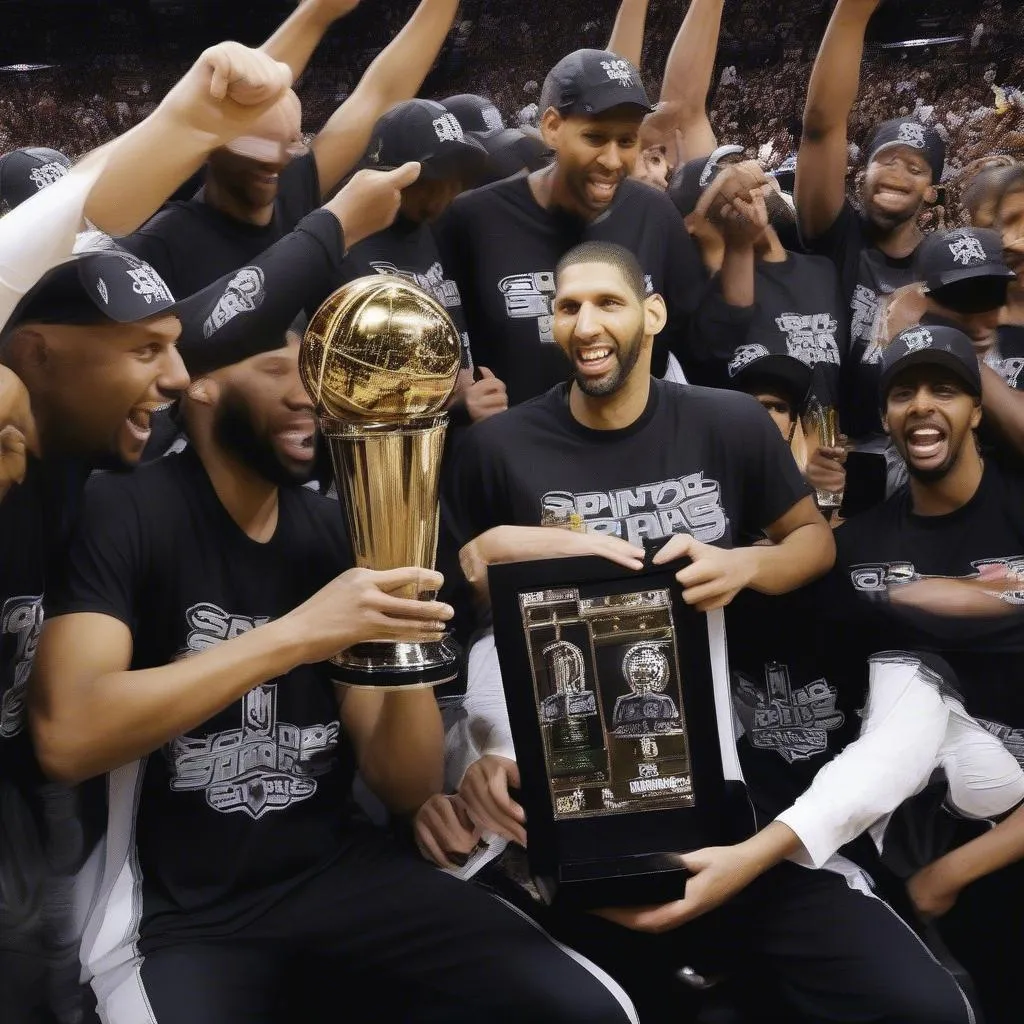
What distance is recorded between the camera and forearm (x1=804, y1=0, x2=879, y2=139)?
2.52 metres

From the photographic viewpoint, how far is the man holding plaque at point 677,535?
6.12ft

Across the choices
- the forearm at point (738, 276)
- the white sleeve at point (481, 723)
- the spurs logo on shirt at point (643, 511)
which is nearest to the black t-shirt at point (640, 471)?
the spurs logo on shirt at point (643, 511)

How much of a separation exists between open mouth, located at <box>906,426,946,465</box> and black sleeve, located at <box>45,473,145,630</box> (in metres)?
1.30

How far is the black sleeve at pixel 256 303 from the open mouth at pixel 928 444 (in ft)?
3.46

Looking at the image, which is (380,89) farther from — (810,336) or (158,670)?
(158,670)

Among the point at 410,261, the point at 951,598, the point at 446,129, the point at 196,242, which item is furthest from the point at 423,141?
the point at 951,598

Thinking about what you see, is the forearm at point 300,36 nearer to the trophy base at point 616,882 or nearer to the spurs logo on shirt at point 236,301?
the spurs logo on shirt at point 236,301

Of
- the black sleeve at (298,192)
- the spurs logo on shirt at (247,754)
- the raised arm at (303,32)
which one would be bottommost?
the spurs logo on shirt at (247,754)

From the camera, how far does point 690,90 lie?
2.64 metres

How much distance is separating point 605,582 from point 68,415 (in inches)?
29.2

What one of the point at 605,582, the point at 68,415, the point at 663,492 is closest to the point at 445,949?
the point at 605,582

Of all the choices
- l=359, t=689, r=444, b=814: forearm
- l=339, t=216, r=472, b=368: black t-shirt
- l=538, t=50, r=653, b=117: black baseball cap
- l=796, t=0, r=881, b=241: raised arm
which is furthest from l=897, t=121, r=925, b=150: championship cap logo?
l=359, t=689, r=444, b=814: forearm

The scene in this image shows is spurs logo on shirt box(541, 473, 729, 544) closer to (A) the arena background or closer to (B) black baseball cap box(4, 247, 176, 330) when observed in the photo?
(B) black baseball cap box(4, 247, 176, 330)

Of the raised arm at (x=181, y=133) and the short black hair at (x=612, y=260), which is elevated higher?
the raised arm at (x=181, y=133)
